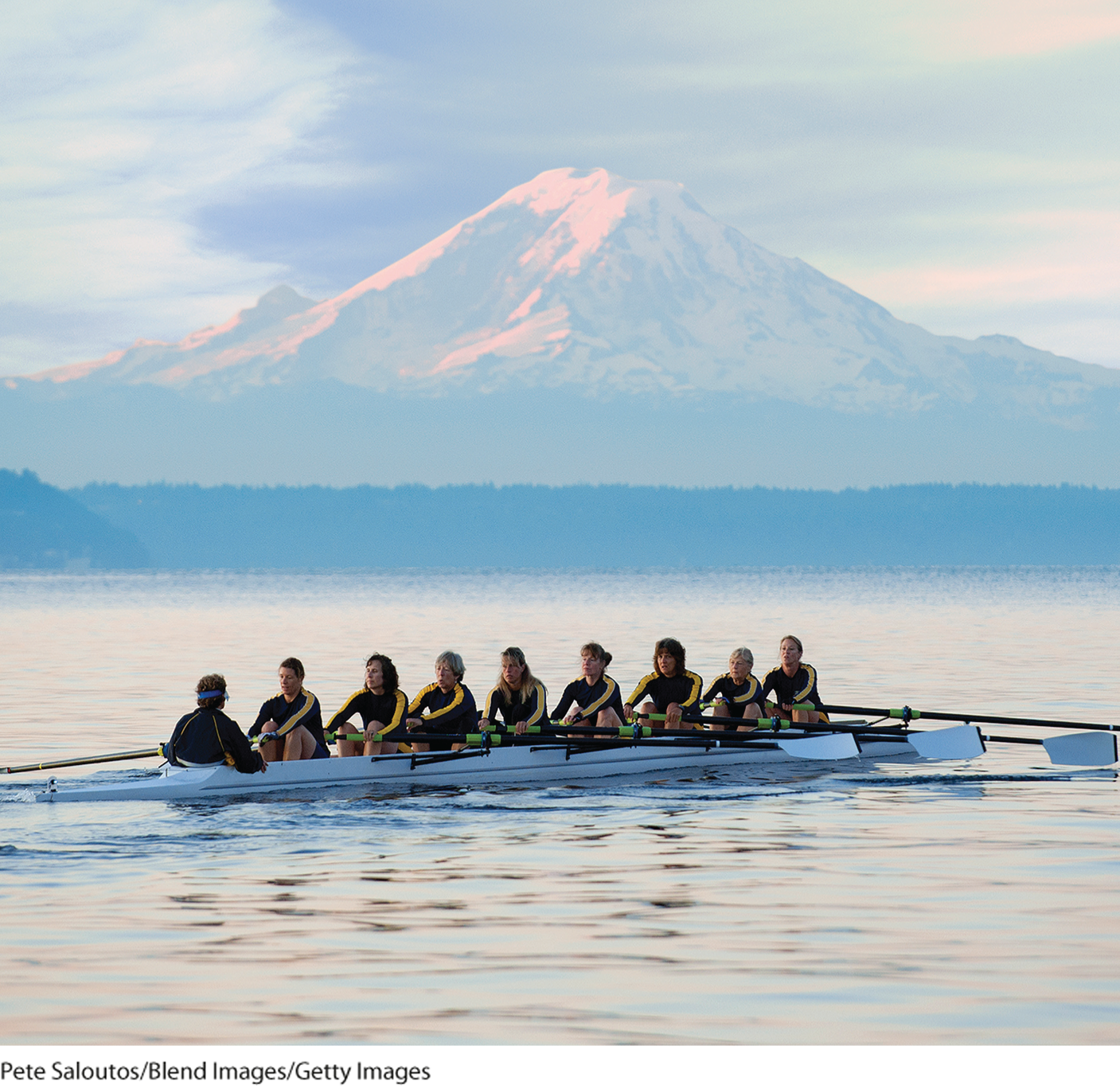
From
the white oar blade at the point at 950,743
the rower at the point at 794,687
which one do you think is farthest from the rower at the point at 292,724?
the white oar blade at the point at 950,743

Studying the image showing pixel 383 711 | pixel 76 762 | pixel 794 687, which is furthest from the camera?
pixel 794 687

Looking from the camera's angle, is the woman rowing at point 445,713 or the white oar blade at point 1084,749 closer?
the woman rowing at point 445,713

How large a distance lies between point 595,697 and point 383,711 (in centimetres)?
285

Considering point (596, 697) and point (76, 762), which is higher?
point (596, 697)

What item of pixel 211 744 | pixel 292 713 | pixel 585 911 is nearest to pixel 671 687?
pixel 292 713

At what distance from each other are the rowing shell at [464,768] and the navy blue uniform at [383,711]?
31cm

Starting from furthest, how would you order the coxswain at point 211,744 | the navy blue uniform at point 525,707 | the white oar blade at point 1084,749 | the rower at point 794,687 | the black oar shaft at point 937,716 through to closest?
the rower at point 794,687 < the black oar shaft at point 937,716 < the white oar blade at point 1084,749 < the navy blue uniform at point 525,707 < the coxswain at point 211,744

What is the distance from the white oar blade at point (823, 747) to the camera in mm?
19000

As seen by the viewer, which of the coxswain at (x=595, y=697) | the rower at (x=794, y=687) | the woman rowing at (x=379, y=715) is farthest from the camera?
the rower at (x=794, y=687)

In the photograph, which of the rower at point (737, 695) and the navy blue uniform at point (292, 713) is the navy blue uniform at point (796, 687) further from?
the navy blue uniform at point (292, 713)

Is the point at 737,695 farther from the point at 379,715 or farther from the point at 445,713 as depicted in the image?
the point at 379,715

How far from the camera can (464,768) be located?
17.6 metres

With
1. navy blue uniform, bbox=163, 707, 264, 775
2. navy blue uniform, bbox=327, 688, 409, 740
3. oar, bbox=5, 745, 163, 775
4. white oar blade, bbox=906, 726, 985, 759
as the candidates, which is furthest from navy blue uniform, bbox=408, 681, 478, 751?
white oar blade, bbox=906, 726, 985, 759
